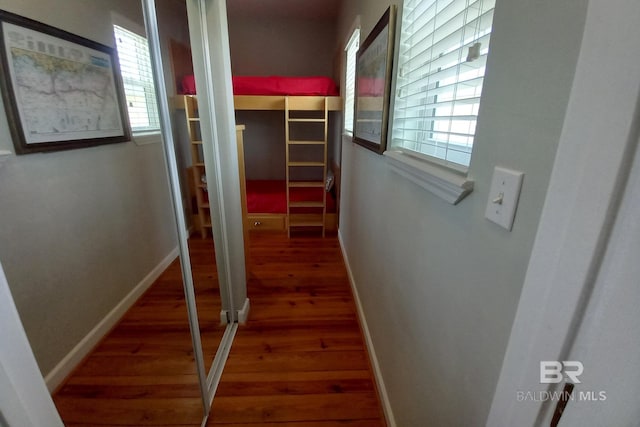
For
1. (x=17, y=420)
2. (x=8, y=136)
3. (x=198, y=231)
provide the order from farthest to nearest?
(x=198, y=231) → (x=8, y=136) → (x=17, y=420)

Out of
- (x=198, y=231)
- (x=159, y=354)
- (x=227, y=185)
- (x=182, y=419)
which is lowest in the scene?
(x=182, y=419)

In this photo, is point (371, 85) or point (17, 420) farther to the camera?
point (371, 85)

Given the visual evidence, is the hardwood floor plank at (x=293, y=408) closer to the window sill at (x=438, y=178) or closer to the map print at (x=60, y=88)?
the window sill at (x=438, y=178)

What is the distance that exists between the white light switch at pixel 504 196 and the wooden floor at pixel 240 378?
1.26 metres

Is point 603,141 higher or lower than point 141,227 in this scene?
higher

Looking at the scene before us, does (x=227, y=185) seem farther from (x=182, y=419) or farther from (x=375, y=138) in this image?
(x=182, y=419)

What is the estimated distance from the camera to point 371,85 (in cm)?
153

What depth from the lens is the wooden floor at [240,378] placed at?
1215mm

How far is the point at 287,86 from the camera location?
9.96ft

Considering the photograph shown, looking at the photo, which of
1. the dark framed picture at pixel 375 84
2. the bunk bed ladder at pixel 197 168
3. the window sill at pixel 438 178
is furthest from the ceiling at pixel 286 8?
the window sill at pixel 438 178

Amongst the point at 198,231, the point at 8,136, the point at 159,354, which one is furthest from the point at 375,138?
the point at 159,354

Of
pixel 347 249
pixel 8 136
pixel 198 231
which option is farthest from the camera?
pixel 347 249

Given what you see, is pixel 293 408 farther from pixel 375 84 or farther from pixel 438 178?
pixel 375 84

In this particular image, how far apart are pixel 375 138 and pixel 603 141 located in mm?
1193
